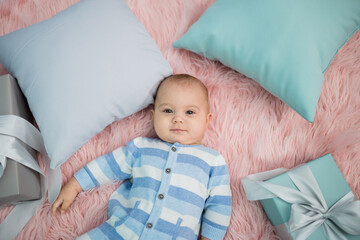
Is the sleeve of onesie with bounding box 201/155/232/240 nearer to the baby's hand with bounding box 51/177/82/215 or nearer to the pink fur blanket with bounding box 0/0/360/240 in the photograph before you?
the pink fur blanket with bounding box 0/0/360/240

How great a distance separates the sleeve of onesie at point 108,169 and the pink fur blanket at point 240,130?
0.14 ft

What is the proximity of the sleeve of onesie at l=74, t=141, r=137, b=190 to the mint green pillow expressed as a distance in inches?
22.2

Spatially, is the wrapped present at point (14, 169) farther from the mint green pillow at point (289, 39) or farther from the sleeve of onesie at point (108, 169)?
the mint green pillow at point (289, 39)

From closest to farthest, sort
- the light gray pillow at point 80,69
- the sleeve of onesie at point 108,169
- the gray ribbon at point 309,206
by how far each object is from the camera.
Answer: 1. the gray ribbon at point 309,206
2. the light gray pillow at point 80,69
3. the sleeve of onesie at point 108,169

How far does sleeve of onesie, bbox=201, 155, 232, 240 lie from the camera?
1038 millimetres

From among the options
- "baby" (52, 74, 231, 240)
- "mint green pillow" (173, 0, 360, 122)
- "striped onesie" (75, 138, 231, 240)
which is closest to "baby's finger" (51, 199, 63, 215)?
"baby" (52, 74, 231, 240)

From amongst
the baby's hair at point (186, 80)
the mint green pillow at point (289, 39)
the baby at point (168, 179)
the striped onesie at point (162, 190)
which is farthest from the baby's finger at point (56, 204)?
the mint green pillow at point (289, 39)

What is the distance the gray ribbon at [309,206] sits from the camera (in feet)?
2.99

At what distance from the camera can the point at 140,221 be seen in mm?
1023

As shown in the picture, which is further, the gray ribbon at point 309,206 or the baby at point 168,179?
the baby at point 168,179

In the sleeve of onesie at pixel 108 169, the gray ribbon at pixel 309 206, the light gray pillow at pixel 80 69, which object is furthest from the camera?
the sleeve of onesie at pixel 108 169

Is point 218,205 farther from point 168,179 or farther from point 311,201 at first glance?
point 311,201

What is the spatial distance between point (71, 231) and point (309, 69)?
1.04 metres

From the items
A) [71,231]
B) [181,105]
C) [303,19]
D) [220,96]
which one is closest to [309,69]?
[303,19]
